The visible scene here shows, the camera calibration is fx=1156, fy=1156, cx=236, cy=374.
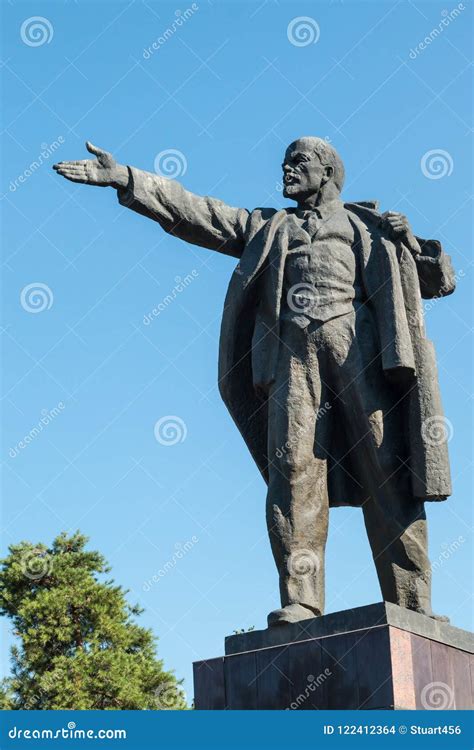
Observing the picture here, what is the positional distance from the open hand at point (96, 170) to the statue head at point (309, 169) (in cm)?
139

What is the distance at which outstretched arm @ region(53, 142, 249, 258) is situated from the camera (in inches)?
372

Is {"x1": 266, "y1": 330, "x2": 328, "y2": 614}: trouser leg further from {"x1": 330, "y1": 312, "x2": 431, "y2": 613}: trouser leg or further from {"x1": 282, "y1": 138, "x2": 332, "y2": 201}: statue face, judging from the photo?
{"x1": 282, "y1": 138, "x2": 332, "y2": 201}: statue face

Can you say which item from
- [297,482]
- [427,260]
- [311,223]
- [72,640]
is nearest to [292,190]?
[311,223]

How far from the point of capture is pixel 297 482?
885cm

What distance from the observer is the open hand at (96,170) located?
9.30 meters

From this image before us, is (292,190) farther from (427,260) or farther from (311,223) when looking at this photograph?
(427,260)

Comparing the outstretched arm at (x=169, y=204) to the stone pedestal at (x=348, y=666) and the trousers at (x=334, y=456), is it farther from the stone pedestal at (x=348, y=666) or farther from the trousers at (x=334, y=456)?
the stone pedestal at (x=348, y=666)

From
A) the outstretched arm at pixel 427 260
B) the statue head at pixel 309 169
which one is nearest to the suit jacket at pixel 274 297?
the outstretched arm at pixel 427 260

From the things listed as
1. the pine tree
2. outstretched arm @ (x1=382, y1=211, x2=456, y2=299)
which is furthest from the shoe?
the pine tree

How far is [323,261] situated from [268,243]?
53cm

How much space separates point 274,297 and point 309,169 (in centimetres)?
123

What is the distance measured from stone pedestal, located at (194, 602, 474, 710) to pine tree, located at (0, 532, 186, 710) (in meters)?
17.0

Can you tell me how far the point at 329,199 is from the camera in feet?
32.1

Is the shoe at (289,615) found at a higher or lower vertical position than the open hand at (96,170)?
A: lower
